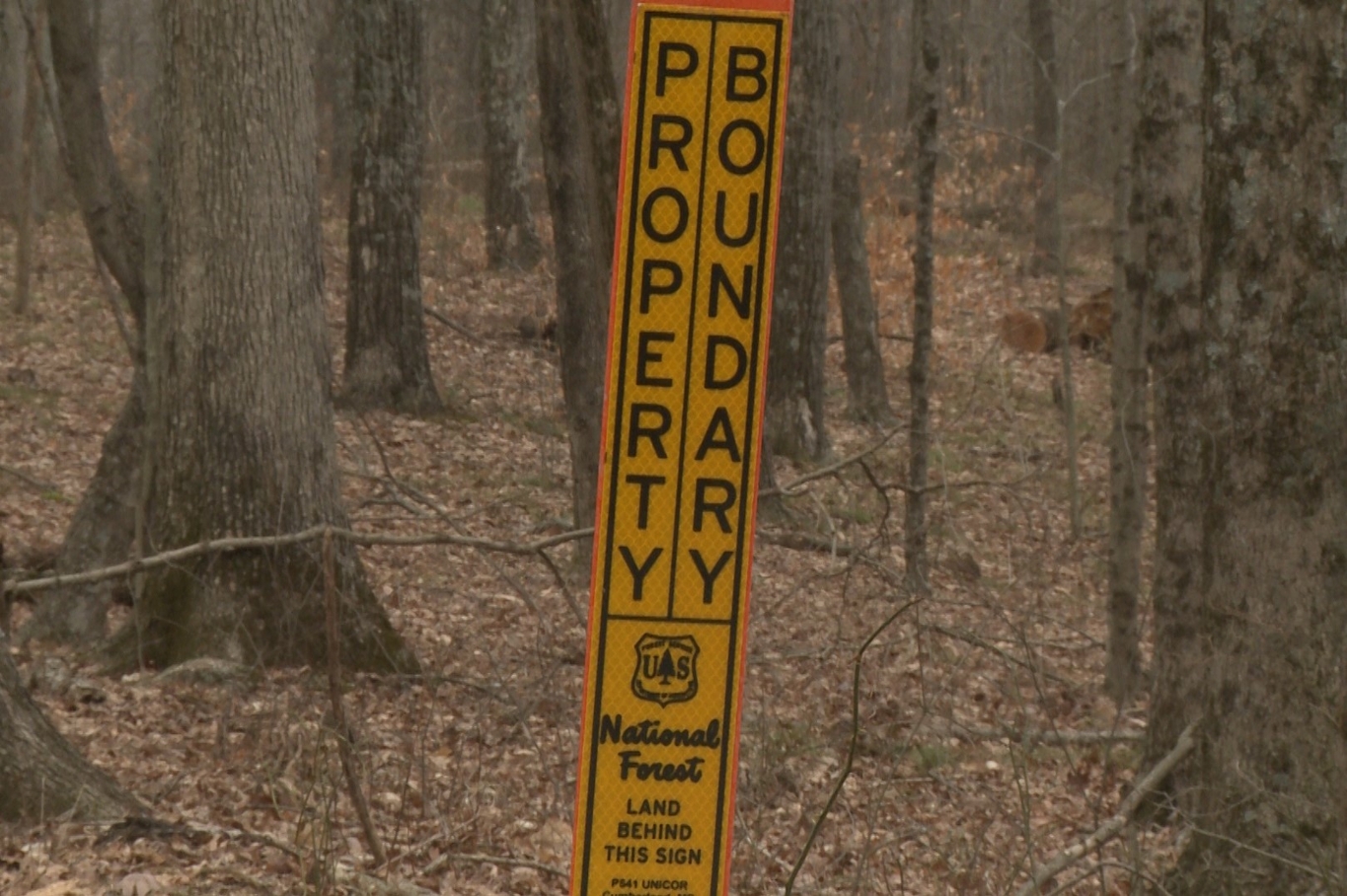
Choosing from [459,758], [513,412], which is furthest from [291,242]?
[513,412]

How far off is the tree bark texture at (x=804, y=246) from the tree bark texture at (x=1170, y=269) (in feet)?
15.0

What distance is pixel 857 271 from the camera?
1577 cm

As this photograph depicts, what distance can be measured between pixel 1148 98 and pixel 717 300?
665 centimetres

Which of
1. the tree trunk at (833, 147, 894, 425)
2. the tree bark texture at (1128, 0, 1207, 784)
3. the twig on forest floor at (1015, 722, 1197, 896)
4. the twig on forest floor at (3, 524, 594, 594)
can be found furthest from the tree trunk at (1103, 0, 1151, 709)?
the tree trunk at (833, 147, 894, 425)

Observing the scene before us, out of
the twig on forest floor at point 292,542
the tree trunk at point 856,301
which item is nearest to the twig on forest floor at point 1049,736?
the twig on forest floor at point 292,542

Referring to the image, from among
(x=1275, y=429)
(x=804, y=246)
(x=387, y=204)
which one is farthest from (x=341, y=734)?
(x=387, y=204)

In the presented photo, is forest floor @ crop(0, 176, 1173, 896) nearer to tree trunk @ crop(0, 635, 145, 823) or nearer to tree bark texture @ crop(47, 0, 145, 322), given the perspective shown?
tree trunk @ crop(0, 635, 145, 823)

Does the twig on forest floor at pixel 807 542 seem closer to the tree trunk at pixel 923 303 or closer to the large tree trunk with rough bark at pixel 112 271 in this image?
the tree trunk at pixel 923 303

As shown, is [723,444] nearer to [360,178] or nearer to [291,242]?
[291,242]

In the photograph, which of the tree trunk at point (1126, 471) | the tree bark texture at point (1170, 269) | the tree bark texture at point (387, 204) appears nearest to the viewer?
the tree bark texture at point (1170, 269)

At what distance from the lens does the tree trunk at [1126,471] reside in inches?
347

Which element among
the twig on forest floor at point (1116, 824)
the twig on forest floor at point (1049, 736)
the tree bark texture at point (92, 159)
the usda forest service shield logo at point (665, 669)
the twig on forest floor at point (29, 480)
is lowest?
the twig on forest floor at point (1049, 736)

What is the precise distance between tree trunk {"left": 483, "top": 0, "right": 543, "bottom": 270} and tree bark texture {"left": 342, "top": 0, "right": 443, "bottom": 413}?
5161 mm

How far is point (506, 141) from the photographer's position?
2008cm
